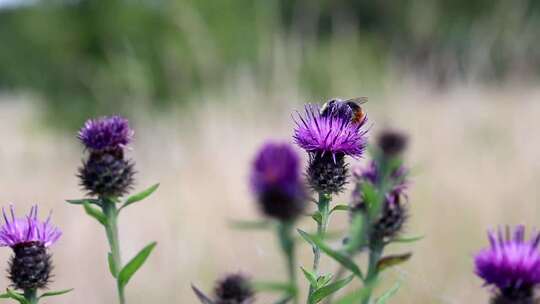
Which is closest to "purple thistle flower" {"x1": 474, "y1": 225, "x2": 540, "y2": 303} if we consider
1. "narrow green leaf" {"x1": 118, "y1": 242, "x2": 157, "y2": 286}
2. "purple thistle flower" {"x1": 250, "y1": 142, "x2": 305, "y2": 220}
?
"purple thistle flower" {"x1": 250, "y1": 142, "x2": 305, "y2": 220}

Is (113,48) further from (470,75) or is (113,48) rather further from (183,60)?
(470,75)

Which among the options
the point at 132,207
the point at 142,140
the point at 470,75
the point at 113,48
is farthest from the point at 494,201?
the point at 113,48

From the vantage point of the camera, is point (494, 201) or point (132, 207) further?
point (132, 207)

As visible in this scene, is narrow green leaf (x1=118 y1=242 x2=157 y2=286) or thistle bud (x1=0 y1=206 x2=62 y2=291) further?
thistle bud (x1=0 y1=206 x2=62 y2=291)

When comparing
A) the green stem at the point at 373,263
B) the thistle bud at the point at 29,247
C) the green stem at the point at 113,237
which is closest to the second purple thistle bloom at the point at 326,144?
the green stem at the point at 373,263

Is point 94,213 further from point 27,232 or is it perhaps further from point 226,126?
point 226,126

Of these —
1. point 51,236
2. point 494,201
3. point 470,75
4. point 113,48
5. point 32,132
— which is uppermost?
point 113,48

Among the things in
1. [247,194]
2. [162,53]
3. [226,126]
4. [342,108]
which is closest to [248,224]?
[342,108]

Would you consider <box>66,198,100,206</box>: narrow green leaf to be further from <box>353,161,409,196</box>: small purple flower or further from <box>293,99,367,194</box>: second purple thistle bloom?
<box>353,161,409,196</box>: small purple flower
